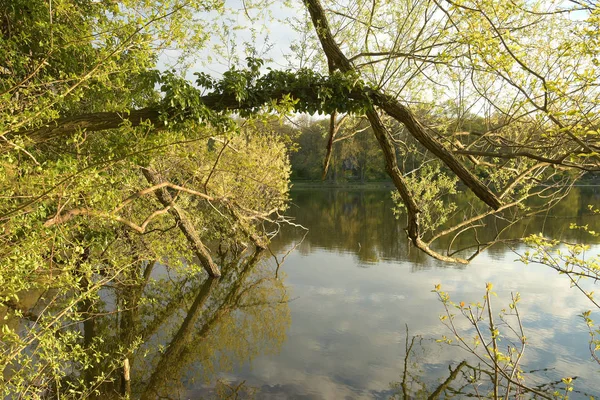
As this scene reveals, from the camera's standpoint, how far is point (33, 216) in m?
4.73

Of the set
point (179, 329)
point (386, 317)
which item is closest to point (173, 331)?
point (179, 329)

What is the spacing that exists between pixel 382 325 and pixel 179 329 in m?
3.93

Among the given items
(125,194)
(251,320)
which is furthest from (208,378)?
(125,194)

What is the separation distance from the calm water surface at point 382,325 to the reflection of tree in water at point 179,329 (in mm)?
149

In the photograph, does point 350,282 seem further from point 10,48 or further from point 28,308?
point 10,48

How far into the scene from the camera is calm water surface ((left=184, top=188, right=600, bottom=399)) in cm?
625

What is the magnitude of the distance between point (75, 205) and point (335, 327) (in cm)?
520

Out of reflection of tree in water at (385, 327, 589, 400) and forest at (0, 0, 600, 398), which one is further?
reflection of tree in water at (385, 327, 589, 400)

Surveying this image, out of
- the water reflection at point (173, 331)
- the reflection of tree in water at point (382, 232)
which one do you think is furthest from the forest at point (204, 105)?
the reflection of tree in water at point (382, 232)

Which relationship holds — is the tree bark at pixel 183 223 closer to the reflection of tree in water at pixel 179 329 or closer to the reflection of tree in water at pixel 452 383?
the reflection of tree in water at pixel 179 329

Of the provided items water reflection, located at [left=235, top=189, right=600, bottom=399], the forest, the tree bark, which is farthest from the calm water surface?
the tree bark

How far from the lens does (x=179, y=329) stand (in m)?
8.13

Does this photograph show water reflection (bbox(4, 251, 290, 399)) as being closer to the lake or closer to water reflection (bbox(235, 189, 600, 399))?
the lake

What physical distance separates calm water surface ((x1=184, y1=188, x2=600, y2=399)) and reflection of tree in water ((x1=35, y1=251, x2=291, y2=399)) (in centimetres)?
15
